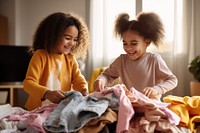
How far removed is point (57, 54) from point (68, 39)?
11 cm

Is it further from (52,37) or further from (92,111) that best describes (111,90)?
(52,37)

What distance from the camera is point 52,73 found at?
1.32 meters

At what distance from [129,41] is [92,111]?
0.57m

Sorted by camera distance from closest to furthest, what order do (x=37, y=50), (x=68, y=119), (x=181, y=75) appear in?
(x=68, y=119) → (x=37, y=50) → (x=181, y=75)

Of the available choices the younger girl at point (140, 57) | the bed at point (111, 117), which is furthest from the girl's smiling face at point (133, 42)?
the bed at point (111, 117)

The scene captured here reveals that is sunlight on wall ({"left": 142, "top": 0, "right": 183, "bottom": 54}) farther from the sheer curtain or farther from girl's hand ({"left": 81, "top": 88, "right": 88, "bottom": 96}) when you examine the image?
girl's hand ({"left": 81, "top": 88, "right": 88, "bottom": 96})

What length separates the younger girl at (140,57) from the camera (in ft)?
3.93

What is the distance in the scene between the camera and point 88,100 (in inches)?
30.7

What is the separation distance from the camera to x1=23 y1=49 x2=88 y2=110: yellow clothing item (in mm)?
1232

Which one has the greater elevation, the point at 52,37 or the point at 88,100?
the point at 52,37

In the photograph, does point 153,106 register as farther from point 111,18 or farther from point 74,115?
point 111,18

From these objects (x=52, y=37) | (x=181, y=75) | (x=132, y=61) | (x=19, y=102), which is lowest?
(x=19, y=102)

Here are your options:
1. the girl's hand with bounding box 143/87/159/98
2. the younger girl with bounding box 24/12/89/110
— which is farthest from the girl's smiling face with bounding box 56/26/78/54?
the girl's hand with bounding box 143/87/159/98

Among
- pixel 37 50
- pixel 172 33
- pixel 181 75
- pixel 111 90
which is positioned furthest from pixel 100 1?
pixel 111 90
